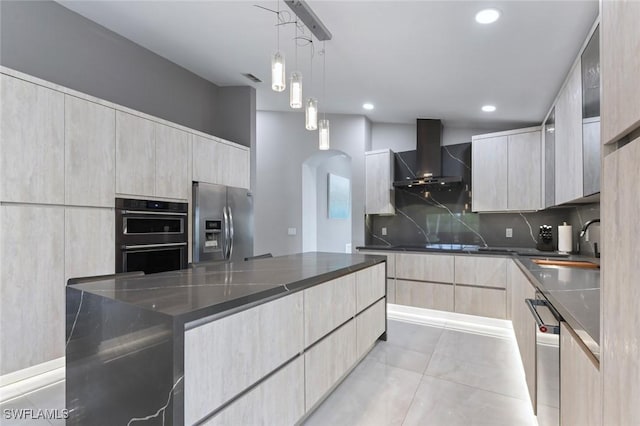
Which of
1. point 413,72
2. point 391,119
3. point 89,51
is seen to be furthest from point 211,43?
point 391,119

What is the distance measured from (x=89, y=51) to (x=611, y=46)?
3842 millimetres

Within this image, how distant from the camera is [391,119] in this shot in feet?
15.4

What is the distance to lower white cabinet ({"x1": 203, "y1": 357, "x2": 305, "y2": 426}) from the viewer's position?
1321 millimetres

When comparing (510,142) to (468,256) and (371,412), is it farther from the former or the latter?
(371,412)

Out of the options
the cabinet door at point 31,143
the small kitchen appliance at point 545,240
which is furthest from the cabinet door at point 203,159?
the small kitchen appliance at point 545,240

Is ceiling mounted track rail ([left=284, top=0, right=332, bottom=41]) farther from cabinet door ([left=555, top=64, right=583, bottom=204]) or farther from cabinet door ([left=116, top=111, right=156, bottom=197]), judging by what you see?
cabinet door ([left=555, top=64, right=583, bottom=204])

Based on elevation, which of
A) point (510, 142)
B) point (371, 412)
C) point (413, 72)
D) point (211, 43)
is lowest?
point (371, 412)

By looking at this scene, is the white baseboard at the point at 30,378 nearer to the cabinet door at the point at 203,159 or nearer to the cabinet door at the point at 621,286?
the cabinet door at the point at 203,159

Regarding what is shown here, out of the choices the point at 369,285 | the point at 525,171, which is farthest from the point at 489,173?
the point at 369,285

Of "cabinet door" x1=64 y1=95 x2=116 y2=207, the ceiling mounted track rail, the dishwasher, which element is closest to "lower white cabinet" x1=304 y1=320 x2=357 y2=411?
the dishwasher

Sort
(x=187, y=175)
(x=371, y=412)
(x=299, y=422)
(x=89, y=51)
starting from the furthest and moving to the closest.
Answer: (x=187, y=175) < (x=89, y=51) < (x=371, y=412) < (x=299, y=422)

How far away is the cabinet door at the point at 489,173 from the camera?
386 cm

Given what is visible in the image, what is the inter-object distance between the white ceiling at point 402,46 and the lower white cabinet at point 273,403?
246cm

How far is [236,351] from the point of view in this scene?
1.33 metres
